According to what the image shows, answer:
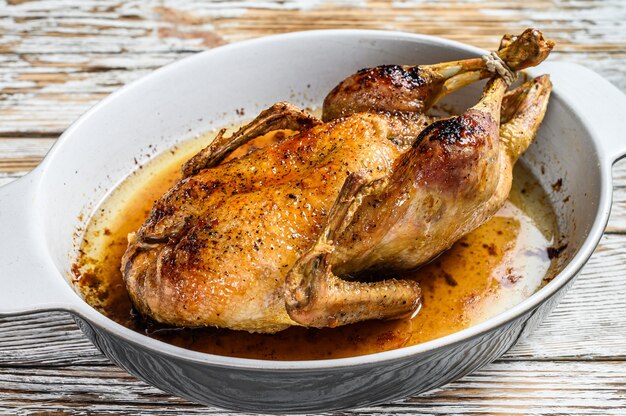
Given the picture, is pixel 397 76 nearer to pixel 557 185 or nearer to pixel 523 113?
pixel 523 113

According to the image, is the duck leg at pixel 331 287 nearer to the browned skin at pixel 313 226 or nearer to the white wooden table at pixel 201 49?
the browned skin at pixel 313 226

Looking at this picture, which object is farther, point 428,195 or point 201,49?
point 201,49

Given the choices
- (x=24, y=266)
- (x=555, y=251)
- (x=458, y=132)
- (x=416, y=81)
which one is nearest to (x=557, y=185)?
(x=555, y=251)

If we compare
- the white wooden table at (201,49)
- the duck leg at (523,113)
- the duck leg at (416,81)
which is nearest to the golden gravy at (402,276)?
the white wooden table at (201,49)

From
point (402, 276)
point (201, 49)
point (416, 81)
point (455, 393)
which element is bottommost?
point (455, 393)

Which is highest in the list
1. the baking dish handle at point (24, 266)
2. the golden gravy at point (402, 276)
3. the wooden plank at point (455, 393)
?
the baking dish handle at point (24, 266)

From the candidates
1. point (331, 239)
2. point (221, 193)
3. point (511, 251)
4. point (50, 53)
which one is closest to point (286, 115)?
point (221, 193)

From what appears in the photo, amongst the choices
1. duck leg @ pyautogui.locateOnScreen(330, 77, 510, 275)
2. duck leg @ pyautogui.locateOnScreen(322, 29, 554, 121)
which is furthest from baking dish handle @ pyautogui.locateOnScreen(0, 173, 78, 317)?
duck leg @ pyautogui.locateOnScreen(322, 29, 554, 121)

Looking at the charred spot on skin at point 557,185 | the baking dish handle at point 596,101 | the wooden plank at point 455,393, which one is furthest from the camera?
the charred spot on skin at point 557,185

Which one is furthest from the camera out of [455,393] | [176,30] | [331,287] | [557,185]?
[176,30]
